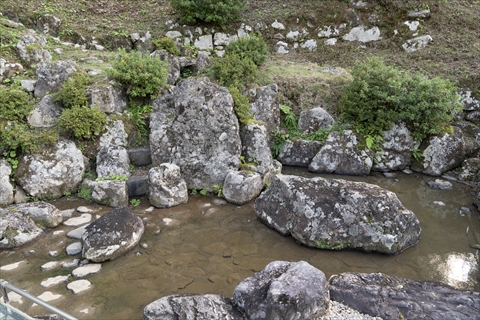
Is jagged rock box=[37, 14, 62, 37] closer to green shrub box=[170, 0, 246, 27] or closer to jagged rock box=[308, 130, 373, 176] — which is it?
green shrub box=[170, 0, 246, 27]

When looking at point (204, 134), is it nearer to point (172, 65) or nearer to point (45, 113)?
point (172, 65)

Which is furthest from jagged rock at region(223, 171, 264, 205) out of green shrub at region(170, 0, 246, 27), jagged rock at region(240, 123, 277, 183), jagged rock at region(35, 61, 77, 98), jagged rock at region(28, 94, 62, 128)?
green shrub at region(170, 0, 246, 27)

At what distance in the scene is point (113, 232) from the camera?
6.98 metres

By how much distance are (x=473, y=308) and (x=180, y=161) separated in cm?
713

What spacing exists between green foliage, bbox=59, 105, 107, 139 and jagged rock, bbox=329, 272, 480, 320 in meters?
7.02

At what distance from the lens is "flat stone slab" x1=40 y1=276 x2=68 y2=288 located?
6180 millimetres

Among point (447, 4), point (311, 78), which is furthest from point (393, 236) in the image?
point (447, 4)

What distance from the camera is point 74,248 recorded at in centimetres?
705

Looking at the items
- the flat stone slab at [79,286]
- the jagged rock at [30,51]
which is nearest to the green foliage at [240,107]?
the flat stone slab at [79,286]

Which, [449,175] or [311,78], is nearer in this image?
[449,175]

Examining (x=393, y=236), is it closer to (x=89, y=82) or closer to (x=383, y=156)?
(x=383, y=156)

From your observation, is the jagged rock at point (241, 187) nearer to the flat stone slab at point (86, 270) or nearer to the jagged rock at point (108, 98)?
the flat stone slab at point (86, 270)

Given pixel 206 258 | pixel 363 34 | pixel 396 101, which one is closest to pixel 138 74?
pixel 206 258

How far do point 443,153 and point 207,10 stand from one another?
33.3 feet
